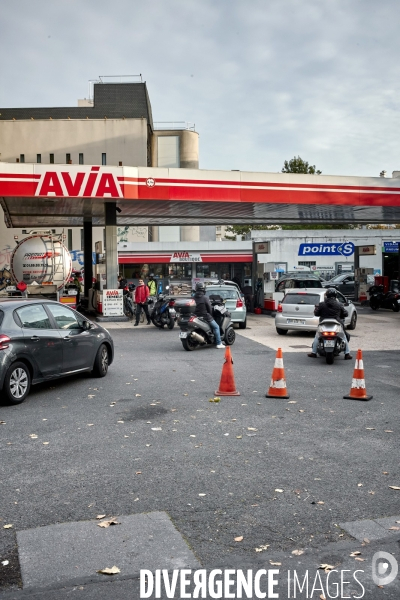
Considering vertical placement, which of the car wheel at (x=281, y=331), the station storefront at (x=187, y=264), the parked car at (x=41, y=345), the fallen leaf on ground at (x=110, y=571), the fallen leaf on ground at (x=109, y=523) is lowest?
the car wheel at (x=281, y=331)

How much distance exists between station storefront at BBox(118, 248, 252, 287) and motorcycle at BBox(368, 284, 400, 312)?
1825 cm

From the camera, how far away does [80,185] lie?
896 inches

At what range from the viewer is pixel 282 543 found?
4582mm

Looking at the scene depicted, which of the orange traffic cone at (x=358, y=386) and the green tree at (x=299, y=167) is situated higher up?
the green tree at (x=299, y=167)

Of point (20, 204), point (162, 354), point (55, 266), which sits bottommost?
point (162, 354)

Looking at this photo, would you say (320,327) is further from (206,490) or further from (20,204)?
(20,204)

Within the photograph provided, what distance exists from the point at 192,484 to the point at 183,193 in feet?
63.5

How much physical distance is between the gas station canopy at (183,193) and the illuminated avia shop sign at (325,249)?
17.1 meters

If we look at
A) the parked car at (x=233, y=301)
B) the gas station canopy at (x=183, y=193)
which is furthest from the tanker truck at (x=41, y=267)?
the parked car at (x=233, y=301)

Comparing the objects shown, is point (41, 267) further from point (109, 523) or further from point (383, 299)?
point (109, 523)

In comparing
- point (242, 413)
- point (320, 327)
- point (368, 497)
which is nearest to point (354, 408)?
point (242, 413)

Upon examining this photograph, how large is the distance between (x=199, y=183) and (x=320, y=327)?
40.0 feet

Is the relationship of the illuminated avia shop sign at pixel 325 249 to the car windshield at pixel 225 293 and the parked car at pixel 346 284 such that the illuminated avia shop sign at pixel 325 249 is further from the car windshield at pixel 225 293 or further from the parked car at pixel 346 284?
the car windshield at pixel 225 293

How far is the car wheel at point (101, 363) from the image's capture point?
1164 centimetres
